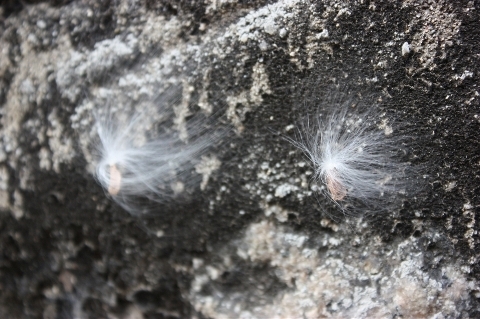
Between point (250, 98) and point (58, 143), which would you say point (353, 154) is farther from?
point (58, 143)

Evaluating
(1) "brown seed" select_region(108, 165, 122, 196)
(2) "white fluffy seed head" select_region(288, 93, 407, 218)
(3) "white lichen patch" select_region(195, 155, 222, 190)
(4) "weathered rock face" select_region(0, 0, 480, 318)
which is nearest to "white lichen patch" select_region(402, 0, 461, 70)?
(4) "weathered rock face" select_region(0, 0, 480, 318)

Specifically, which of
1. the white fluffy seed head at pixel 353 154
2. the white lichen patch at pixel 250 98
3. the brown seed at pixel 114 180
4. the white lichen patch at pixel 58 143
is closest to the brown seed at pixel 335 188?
the white fluffy seed head at pixel 353 154

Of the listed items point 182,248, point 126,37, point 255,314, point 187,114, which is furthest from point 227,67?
point 255,314

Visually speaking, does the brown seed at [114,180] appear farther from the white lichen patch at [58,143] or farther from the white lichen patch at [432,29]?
the white lichen patch at [432,29]

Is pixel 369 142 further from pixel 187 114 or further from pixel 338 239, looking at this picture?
pixel 187 114

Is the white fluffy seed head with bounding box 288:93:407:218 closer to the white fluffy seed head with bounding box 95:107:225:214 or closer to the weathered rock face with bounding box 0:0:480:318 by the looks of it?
the weathered rock face with bounding box 0:0:480:318

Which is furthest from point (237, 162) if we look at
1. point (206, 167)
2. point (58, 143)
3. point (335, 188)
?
Result: point (58, 143)

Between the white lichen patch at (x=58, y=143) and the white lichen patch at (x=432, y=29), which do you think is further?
the white lichen patch at (x=58, y=143)
